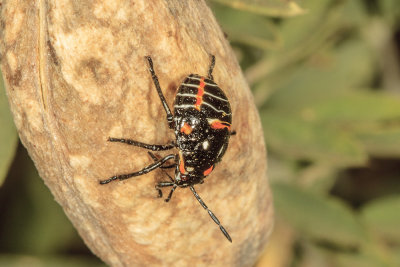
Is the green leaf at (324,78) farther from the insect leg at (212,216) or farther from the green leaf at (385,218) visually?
the insect leg at (212,216)

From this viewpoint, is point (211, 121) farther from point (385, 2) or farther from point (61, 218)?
point (385, 2)

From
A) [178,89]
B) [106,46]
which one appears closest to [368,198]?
[178,89]

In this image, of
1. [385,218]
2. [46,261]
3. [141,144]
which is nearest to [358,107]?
[385,218]

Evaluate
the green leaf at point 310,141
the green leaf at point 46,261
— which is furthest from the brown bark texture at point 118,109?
the green leaf at point 46,261

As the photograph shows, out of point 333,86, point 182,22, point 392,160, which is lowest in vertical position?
point 392,160

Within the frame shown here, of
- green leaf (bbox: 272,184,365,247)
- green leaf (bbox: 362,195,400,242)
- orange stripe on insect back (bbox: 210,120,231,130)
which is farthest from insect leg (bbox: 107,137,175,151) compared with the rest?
green leaf (bbox: 362,195,400,242)

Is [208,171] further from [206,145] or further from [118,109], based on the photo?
[118,109]

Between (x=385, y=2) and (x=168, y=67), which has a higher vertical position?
(x=168, y=67)
